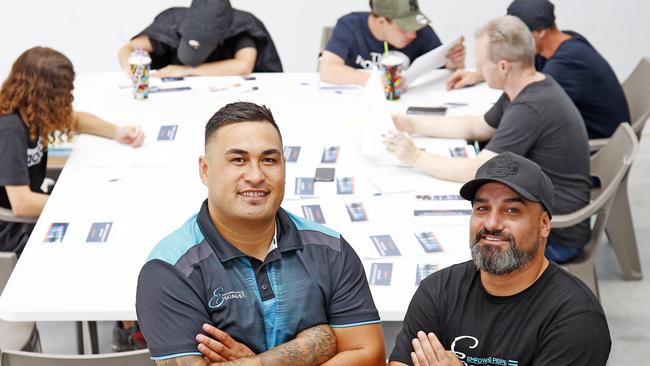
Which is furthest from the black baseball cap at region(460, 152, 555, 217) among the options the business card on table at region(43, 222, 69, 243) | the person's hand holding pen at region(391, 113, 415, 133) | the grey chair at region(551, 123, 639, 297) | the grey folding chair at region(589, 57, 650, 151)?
→ the grey folding chair at region(589, 57, 650, 151)

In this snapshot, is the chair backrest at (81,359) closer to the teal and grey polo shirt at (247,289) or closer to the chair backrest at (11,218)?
the teal and grey polo shirt at (247,289)

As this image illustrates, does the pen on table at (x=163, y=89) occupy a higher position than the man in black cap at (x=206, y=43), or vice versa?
the man in black cap at (x=206, y=43)

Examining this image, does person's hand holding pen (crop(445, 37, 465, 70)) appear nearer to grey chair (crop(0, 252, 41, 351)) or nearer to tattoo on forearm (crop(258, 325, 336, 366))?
grey chair (crop(0, 252, 41, 351))

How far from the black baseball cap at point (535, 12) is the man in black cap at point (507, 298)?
7.71 ft

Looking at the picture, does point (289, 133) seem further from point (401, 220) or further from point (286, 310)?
point (286, 310)

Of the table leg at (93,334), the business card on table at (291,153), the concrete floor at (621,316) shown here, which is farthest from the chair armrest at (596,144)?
the table leg at (93,334)

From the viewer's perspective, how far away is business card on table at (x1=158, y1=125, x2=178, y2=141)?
4.59 metres

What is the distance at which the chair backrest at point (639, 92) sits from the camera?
512 centimetres

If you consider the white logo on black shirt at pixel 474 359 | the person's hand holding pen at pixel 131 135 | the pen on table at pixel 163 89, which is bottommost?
the white logo on black shirt at pixel 474 359

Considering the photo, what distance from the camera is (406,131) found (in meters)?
4.63

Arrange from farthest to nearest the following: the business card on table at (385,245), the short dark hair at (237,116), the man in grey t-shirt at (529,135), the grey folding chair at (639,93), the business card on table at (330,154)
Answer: the grey folding chair at (639,93) < the business card on table at (330,154) < the man in grey t-shirt at (529,135) < the business card on table at (385,245) < the short dark hair at (237,116)

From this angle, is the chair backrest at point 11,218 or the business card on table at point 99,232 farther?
the chair backrest at point 11,218

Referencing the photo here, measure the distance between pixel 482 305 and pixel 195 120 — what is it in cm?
236

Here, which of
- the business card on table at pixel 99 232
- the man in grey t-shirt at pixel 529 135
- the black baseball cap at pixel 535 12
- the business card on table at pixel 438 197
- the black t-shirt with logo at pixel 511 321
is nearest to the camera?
the black t-shirt with logo at pixel 511 321
